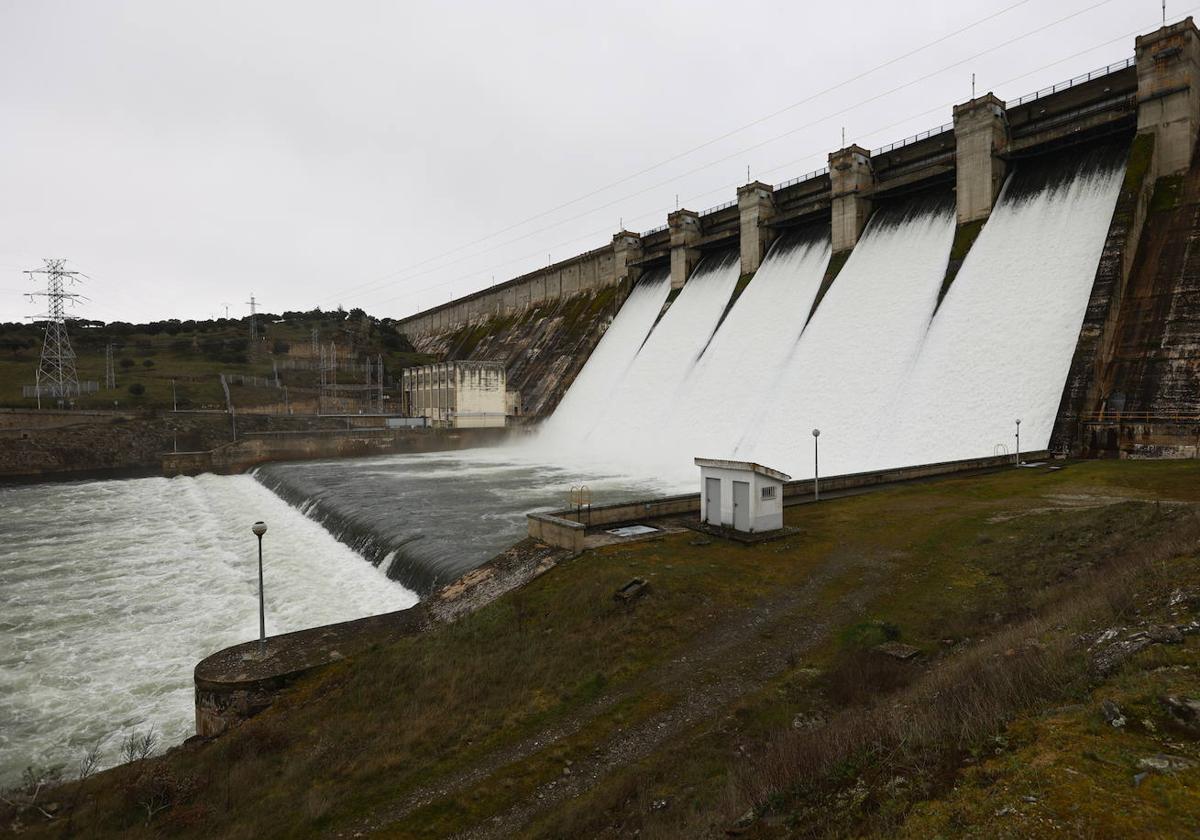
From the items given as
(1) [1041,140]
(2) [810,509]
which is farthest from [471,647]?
(1) [1041,140]

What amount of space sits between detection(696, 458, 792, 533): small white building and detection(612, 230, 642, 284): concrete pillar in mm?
39644

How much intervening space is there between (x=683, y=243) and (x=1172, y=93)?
2782 cm

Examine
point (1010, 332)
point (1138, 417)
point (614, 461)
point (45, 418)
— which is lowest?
point (614, 461)

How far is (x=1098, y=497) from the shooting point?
1530cm

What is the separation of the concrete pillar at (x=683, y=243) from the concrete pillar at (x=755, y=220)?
591cm

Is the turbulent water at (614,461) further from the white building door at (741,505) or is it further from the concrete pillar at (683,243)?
the white building door at (741,505)

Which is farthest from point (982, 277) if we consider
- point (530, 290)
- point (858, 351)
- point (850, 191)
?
point (530, 290)

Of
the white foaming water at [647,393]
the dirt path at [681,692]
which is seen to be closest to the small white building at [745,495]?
the dirt path at [681,692]

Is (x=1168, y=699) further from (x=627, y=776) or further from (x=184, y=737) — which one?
(x=184, y=737)

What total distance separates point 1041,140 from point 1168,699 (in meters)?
31.5

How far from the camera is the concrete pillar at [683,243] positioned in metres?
46.8

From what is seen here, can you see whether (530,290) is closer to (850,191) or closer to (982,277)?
(850,191)

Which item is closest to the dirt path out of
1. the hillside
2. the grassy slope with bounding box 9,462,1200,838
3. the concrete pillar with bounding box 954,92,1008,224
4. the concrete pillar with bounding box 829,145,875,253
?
the grassy slope with bounding box 9,462,1200,838

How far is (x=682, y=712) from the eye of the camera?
8141 mm
